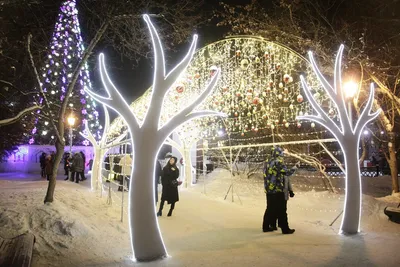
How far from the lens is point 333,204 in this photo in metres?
11.2

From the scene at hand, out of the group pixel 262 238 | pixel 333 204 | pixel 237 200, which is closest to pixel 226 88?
pixel 237 200

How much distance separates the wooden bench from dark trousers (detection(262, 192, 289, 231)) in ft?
14.8

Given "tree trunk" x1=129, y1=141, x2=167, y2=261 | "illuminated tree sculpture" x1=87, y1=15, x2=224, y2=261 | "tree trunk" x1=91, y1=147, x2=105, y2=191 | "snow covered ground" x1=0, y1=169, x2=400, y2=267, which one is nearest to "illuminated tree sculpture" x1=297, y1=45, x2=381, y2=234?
"snow covered ground" x1=0, y1=169, x2=400, y2=267

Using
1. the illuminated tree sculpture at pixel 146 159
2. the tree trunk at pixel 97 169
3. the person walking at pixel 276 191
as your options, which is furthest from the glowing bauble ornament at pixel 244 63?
the tree trunk at pixel 97 169

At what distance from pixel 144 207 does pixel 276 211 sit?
3.11 m

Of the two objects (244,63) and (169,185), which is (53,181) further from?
(244,63)

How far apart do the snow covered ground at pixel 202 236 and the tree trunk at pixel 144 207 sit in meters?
0.24

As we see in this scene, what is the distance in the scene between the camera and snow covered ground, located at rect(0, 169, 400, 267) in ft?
18.7

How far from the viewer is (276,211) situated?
7578 millimetres

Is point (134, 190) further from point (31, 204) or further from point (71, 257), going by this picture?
point (31, 204)

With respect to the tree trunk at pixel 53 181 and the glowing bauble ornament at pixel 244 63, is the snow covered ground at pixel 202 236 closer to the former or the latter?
the tree trunk at pixel 53 181

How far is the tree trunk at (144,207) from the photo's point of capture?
18.5 ft

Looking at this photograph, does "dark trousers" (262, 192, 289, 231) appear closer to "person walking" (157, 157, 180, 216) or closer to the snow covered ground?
the snow covered ground

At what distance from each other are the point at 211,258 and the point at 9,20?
728 centimetres
